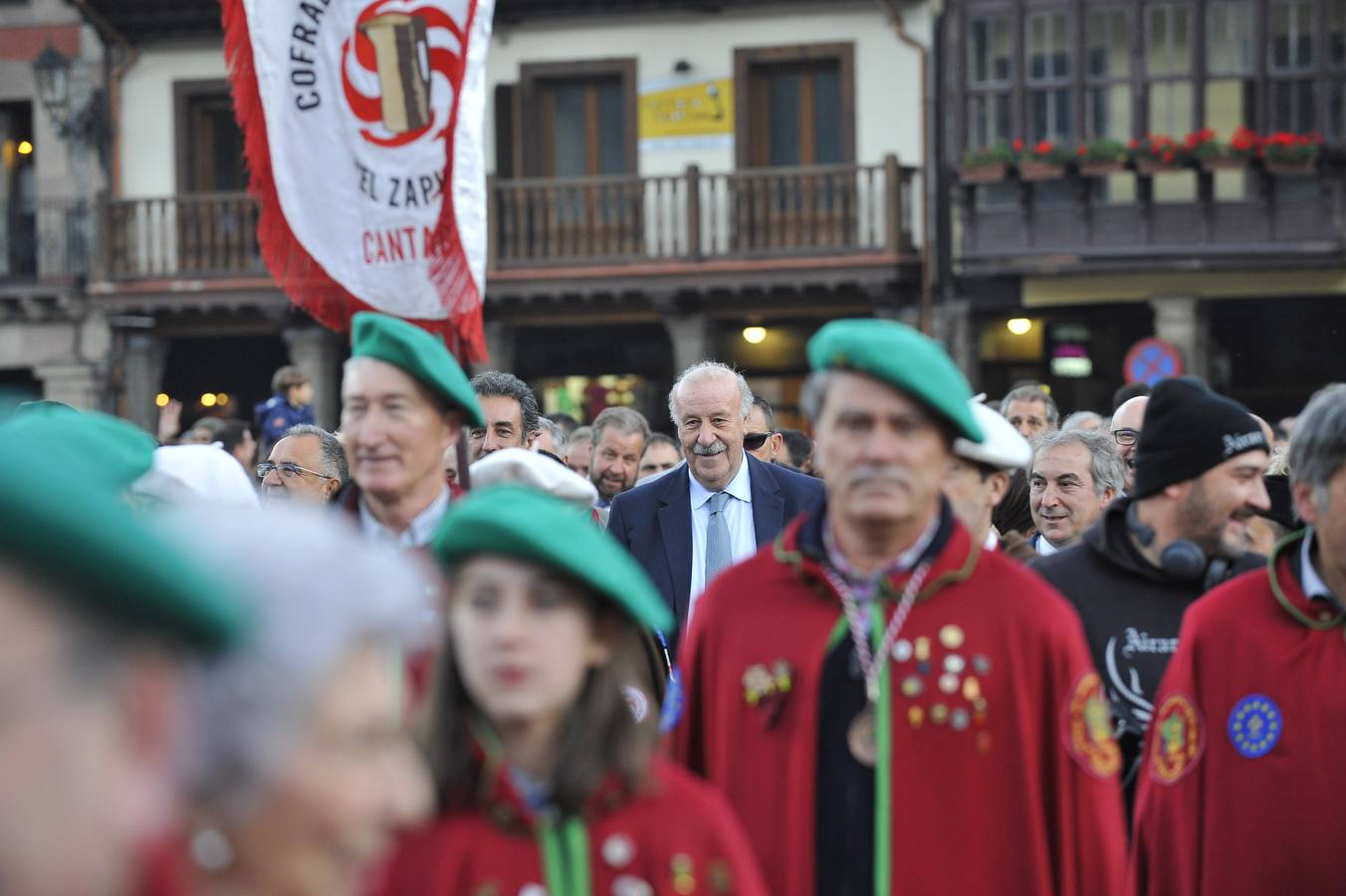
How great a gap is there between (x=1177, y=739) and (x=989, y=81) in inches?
690

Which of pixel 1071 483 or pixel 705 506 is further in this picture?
pixel 705 506

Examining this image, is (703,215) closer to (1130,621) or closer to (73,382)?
(73,382)

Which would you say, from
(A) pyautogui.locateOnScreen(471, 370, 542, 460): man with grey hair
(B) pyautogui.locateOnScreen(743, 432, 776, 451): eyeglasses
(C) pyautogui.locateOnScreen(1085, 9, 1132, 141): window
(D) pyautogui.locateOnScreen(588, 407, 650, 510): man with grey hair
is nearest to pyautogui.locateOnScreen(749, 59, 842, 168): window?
(C) pyautogui.locateOnScreen(1085, 9, 1132, 141): window

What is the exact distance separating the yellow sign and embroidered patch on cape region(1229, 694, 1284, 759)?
18.0 meters

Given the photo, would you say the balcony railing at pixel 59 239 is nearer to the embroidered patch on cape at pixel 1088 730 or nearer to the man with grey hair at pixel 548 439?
the man with grey hair at pixel 548 439

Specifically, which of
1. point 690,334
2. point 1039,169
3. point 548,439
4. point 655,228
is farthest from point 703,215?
point 548,439

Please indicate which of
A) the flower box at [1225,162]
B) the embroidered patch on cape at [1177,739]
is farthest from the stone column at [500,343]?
the embroidered patch on cape at [1177,739]

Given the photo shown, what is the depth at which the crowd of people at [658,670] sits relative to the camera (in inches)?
60.5

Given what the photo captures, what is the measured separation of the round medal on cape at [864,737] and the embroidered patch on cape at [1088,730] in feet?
1.26

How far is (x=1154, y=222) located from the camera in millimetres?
20781

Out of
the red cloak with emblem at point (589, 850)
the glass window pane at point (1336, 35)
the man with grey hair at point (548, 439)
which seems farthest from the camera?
the glass window pane at point (1336, 35)

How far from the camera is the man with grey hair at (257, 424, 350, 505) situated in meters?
7.64

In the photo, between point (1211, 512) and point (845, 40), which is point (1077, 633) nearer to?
point (1211, 512)

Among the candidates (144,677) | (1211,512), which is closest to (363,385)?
(1211,512)
